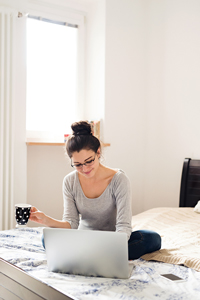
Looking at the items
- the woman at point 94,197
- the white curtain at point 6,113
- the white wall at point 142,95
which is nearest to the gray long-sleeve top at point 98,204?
the woman at point 94,197

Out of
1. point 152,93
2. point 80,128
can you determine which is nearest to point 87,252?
point 80,128

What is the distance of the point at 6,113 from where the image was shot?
112 inches

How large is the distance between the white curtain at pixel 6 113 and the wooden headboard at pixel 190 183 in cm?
143

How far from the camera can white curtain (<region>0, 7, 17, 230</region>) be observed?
9.30ft

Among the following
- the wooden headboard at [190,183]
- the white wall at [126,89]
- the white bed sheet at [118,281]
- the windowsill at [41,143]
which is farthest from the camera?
the white wall at [126,89]

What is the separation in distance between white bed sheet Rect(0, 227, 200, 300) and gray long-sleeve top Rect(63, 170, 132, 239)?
0.76 ft

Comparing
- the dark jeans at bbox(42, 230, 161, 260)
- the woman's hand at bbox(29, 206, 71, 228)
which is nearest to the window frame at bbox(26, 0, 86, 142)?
the woman's hand at bbox(29, 206, 71, 228)

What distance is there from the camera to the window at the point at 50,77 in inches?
130

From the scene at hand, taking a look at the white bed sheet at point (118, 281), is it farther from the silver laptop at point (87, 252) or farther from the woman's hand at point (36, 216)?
the woman's hand at point (36, 216)

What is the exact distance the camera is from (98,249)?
1.46 meters

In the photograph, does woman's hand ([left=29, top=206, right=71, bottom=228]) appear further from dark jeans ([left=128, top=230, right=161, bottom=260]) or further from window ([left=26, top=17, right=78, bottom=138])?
window ([left=26, top=17, right=78, bottom=138])

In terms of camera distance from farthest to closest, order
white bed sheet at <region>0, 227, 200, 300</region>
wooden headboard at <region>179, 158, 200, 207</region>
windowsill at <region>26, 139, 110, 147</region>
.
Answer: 1. wooden headboard at <region>179, 158, 200, 207</region>
2. windowsill at <region>26, 139, 110, 147</region>
3. white bed sheet at <region>0, 227, 200, 300</region>

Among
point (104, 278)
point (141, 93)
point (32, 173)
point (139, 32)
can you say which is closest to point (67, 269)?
point (104, 278)

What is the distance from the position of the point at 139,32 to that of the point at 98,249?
2.72 metres
